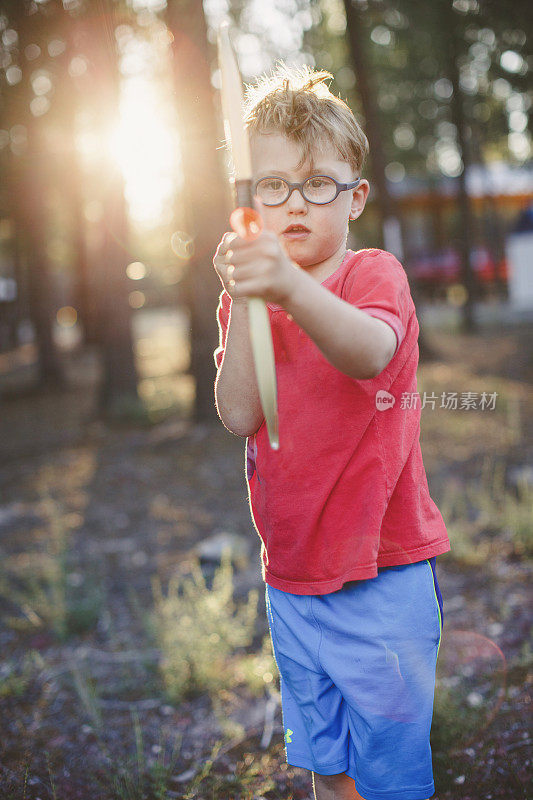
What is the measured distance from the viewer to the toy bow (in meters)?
1.08

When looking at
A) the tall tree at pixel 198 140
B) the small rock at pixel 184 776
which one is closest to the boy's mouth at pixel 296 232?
the small rock at pixel 184 776

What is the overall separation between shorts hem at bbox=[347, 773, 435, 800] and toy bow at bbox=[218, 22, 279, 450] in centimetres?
96

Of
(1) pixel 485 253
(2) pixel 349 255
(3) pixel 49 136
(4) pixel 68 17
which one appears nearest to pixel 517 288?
(1) pixel 485 253

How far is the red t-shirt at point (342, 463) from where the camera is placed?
1.46m

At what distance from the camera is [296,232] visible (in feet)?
4.77

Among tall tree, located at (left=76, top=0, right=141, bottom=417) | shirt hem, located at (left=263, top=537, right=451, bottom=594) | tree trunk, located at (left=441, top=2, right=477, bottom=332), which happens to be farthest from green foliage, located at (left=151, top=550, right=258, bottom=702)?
tree trunk, located at (left=441, top=2, right=477, bottom=332)

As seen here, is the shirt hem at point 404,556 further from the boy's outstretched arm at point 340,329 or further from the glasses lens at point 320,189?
the glasses lens at point 320,189

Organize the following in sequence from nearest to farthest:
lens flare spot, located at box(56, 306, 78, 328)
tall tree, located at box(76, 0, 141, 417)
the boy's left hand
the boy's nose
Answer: the boy's left hand
the boy's nose
tall tree, located at box(76, 0, 141, 417)
lens flare spot, located at box(56, 306, 78, 328)

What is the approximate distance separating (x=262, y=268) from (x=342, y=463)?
565 mm

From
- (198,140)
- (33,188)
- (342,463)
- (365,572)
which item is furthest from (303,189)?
(33,188)

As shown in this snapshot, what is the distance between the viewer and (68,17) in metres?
8.59

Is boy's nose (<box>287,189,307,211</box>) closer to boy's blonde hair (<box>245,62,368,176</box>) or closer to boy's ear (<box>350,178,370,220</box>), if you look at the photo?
boy's blonde hair (<box>245,62,368,176</box>)

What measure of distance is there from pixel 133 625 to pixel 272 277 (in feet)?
10.2

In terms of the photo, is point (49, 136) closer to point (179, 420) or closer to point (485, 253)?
point (179, 420)
